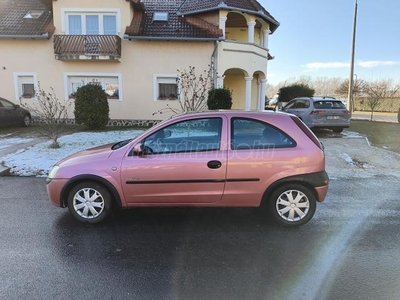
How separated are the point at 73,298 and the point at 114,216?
1.94m

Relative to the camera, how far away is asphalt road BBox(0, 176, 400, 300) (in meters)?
2.89

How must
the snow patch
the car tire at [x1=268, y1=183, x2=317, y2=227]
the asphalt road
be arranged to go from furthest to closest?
the snow patch
the car tire at [x1=268, y1=183, x2=317, y2=227]
the asphalt road

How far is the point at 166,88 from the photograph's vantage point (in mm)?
16469

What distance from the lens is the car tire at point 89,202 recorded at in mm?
4270

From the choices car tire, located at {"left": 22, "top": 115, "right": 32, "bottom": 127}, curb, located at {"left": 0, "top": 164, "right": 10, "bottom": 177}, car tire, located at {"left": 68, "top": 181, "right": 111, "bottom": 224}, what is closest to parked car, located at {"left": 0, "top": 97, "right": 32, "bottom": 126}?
car tire, located at {"left": 22, "top": 115, "right": 32, "bottom": 127}

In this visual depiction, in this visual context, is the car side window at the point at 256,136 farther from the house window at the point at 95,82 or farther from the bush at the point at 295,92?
the bush at the point at 295,92

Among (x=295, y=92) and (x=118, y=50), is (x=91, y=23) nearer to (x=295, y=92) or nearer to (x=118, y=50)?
(x=118, y=50)

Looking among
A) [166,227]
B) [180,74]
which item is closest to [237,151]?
[166,227]

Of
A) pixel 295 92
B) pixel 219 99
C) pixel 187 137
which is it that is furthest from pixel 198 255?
pixel 295 92

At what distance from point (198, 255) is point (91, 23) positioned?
15.6 m

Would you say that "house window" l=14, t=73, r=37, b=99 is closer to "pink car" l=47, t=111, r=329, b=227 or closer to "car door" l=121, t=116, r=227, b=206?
"pink car" l=47, t=111, r=329, b=227

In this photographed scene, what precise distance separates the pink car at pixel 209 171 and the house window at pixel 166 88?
487 inches

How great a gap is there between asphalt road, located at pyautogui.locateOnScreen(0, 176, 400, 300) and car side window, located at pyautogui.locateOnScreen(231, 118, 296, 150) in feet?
3.80

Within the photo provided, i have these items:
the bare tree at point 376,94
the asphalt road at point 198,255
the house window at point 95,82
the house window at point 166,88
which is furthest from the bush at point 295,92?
the asphalt road at point 198,255
